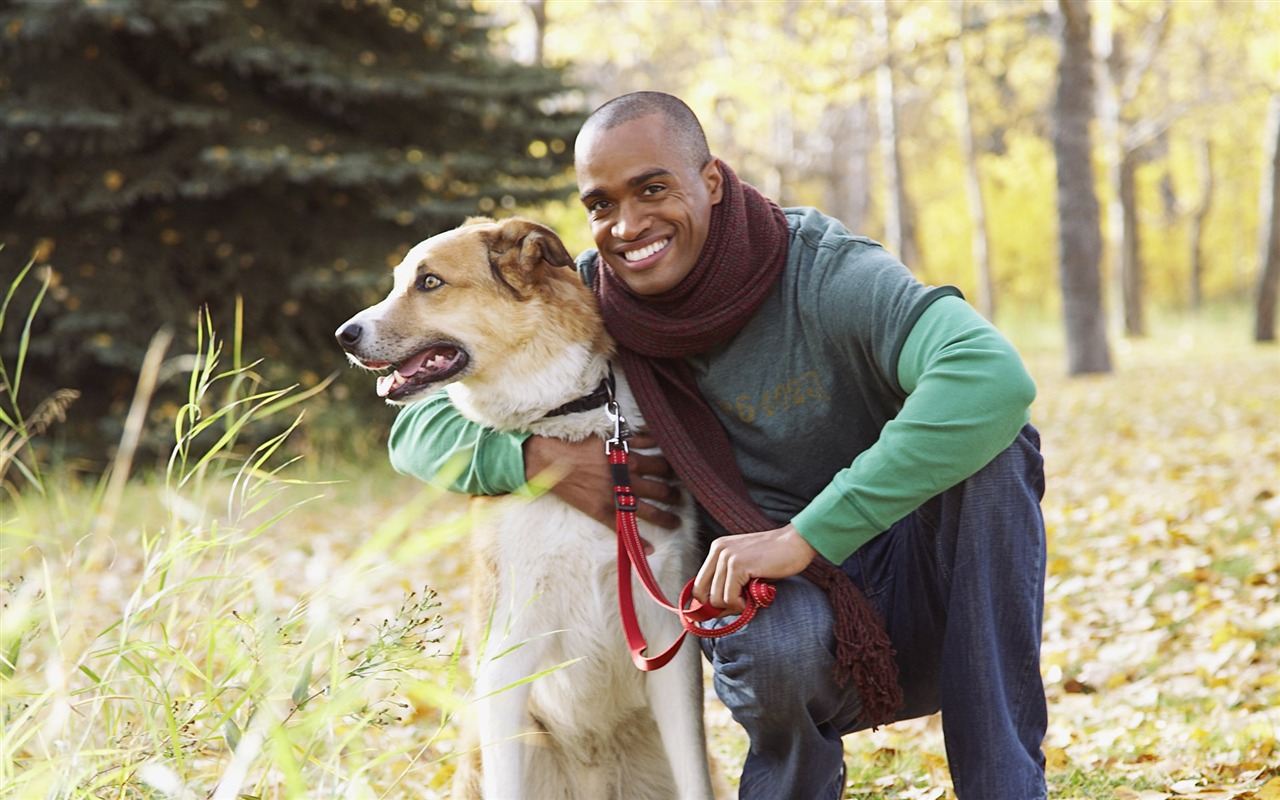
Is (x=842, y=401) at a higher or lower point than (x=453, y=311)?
lower

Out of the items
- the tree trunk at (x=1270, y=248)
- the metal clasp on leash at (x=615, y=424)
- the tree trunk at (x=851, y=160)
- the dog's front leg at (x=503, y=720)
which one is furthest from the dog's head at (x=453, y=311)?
the tree trunk at (x=851, y=160)

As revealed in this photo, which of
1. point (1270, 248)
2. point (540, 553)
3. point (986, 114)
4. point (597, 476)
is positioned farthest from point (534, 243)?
point (986, 114)

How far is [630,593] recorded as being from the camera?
2.41 meters

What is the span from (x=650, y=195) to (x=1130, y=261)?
18307 mm

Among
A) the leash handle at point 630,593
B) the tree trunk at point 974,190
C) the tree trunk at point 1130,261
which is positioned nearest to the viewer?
the leash handle at point 630,593

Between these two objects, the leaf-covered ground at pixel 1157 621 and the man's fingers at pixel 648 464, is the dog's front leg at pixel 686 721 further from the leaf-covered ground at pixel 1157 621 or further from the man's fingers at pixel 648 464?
the leaf-covered ground at pixel 1157 621

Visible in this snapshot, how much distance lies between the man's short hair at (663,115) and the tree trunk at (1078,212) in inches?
403

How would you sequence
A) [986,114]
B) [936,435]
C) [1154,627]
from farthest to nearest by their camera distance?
[986,114]
[1154,627]
[936,435]

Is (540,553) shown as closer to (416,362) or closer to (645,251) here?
(416,362)

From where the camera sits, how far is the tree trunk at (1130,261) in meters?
18.6

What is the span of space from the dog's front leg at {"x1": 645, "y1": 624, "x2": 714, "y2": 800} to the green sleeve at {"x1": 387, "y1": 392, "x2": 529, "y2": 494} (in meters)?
0.50

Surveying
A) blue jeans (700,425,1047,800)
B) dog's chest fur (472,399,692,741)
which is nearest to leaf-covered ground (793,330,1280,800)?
blue jeans (700,425,1047,800)

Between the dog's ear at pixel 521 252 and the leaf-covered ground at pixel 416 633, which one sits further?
the dog's ear at pixel 521 252

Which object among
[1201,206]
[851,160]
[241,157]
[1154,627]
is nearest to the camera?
[1154,627]
